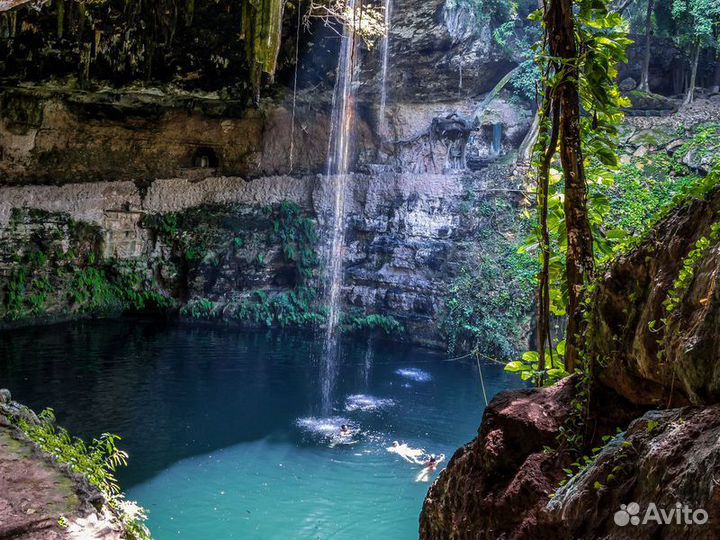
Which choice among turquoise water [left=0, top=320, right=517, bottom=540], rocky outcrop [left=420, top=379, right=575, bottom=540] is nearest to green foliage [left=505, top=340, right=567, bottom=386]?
rocky outcrop [left=420, top=379, right=575, bottom=540]

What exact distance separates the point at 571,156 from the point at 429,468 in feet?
16.9

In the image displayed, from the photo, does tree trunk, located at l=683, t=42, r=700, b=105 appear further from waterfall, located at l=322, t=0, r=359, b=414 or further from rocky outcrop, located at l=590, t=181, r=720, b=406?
rocky outcrop, located at l=590, t=181, r=720, b=406

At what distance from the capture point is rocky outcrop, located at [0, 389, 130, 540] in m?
2.56

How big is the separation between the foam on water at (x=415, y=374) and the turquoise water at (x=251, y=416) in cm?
6

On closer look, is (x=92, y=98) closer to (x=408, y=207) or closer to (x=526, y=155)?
(x=408, y=207)

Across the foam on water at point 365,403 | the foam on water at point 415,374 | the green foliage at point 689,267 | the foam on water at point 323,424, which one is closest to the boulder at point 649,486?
the green foliage at point 689,267

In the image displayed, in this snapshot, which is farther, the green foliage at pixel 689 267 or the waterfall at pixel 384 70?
the waterfall at pixel 384 70

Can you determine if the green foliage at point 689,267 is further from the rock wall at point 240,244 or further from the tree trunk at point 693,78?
the tree trunk at point 693,78

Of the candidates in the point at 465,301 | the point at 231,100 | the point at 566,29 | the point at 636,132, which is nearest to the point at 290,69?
the point at 231,100

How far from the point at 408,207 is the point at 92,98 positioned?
23.5 feet

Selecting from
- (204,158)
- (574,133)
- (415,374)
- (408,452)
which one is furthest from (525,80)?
(574,133)

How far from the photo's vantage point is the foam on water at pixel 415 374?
1044cm

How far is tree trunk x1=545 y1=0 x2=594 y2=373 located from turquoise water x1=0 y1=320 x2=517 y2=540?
3976mm

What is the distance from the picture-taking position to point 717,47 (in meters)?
12.8
